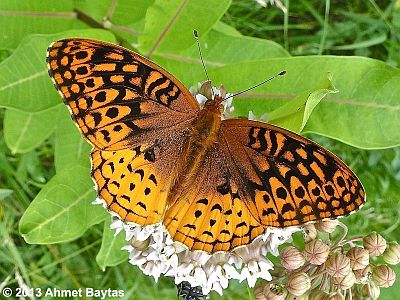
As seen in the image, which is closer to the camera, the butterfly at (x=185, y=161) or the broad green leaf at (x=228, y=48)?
the butterfly at (x=185, y=161)

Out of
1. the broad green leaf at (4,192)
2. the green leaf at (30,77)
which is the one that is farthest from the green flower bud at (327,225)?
the broad green leaf at (4,192)

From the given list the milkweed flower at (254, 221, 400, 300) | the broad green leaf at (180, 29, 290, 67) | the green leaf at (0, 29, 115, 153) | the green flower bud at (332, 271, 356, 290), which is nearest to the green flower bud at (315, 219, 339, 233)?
the milkweed flower at (254, 221, 400, 300)

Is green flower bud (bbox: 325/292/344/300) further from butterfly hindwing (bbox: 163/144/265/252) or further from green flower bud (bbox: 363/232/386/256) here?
butterfly hindwing (bbox: 163/144/265/252)

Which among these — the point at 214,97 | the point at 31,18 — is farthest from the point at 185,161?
the point at 31,18

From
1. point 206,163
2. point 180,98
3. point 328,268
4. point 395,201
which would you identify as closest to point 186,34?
point 180,98

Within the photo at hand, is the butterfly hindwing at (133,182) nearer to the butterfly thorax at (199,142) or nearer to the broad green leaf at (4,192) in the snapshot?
the butterfly thorax at (199,142)

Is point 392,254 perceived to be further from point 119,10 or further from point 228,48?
point 119,10

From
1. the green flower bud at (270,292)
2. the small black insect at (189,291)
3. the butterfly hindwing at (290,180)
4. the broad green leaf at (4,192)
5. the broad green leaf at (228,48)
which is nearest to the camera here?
the butterfly hindwing at (290,180)
